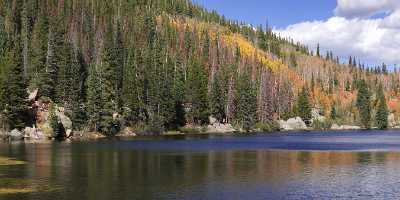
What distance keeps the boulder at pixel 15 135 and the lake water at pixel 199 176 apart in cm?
3629

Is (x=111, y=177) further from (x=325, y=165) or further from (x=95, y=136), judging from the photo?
(x=95, y=136)

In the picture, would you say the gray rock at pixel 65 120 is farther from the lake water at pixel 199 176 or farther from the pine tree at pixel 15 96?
the lake water at pixel 199 176

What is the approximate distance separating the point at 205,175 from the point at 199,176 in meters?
1.20

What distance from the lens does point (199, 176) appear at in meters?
56.6

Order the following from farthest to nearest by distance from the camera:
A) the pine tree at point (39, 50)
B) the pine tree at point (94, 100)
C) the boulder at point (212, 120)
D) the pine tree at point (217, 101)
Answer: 1. the pine tree at point (217, 101)
2. the boulder at point (212, 120)
3. the pine tree at point (94, 100)
4. the pine tree at point (39, 50)

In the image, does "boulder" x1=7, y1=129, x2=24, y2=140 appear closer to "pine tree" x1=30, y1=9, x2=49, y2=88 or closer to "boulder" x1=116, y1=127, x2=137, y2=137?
"pine tree" x1=30, y1=9, x2=49, y2=88

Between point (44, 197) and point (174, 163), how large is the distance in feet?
96.6

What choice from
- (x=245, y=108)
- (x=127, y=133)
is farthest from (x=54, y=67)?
(x=245, y=108)

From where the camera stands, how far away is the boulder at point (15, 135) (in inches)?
4665

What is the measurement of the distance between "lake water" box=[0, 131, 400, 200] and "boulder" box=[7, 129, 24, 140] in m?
36.3

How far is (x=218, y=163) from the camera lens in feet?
232

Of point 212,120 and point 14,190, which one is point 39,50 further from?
point 14,190

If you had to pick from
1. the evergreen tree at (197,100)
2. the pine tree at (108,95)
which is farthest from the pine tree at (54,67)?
the evergreen tree at (197,100)

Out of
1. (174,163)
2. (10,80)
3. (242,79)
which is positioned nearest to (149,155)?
(174,163)
